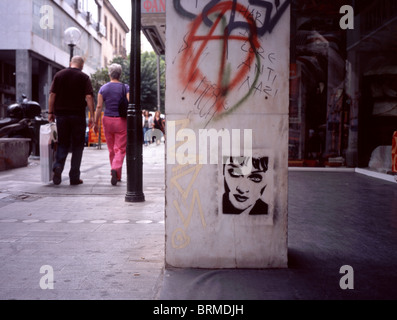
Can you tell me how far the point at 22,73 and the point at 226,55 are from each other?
972 inches

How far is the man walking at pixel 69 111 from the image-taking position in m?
8.10

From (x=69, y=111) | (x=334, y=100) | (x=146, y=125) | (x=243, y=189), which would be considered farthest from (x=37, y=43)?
(x=243, y=189)

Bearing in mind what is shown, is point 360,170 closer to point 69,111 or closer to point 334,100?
point 334,100

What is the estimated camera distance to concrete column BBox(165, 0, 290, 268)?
3.40 meters

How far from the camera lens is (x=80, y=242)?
4.42 m

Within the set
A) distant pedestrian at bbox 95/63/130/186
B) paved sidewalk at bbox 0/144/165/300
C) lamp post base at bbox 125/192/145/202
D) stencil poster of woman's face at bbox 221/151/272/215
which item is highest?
distant pedestrian at bbox 95/63/130/186

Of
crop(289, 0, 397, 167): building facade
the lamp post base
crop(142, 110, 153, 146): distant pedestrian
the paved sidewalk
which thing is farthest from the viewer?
crop(142, 110, 153, 146): distant pedestrian

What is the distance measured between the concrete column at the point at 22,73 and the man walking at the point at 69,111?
18.9 metres

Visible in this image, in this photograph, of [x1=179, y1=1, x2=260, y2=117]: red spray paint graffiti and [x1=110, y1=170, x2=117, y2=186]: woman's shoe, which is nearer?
[x1=179, y1=1, x2=260, y2=117]: red spray paint graffiti

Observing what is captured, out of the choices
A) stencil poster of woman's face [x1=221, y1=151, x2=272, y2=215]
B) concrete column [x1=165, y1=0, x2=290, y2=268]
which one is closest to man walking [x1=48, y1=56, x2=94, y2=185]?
concrete column [x1=165, y1=0, x2=290, y2=268]

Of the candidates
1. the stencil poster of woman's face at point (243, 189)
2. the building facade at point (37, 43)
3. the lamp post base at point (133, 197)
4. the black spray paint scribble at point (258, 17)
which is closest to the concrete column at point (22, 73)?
the building facade at point (37, 43)

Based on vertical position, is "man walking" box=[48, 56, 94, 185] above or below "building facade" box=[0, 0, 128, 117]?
below

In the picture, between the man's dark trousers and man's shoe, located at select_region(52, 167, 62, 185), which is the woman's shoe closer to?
the man's dark trousers

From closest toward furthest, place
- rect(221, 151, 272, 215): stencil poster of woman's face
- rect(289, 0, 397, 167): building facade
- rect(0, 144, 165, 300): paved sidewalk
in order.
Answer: rect(0, 144, 165, 300): paved sidewalk < rect(221, 151, 272, 215): stencil poster of woman's face < rect(289, 0, 397, 167): building facade
